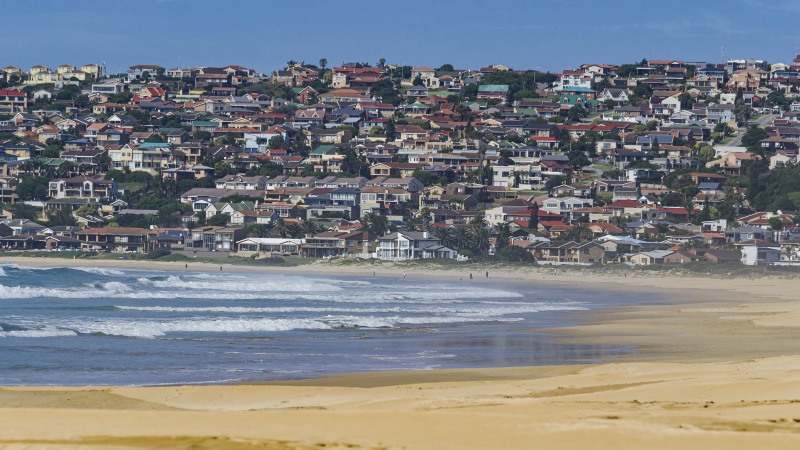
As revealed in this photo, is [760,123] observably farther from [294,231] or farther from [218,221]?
[218,221]

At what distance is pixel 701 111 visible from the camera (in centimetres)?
11475

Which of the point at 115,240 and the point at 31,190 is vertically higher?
the point at 31,190

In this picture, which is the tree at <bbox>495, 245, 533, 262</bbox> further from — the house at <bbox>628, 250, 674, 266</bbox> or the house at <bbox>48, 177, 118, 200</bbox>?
the house at <bbox>48, 177, 118, 200</bbox>

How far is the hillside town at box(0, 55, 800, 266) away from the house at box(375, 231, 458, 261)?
10 centimetres

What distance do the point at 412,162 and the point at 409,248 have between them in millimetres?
29624

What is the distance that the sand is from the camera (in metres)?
10.6

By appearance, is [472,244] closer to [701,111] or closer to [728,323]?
[728,323]

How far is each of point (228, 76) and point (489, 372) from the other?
406ft

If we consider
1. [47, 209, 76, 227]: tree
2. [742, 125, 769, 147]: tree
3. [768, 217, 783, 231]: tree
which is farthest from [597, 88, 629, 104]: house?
[47, 209, 76, 227]: tree

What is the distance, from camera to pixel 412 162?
99.5m

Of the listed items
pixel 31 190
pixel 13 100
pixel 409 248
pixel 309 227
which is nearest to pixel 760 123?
pixel 409 248

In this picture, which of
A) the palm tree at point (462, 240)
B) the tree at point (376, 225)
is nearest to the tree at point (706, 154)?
the tree at point (376, 225)

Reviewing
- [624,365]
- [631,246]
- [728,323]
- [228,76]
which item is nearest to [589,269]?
[631,246]

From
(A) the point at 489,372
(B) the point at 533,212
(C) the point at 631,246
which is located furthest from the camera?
(B) the point at 533,212
